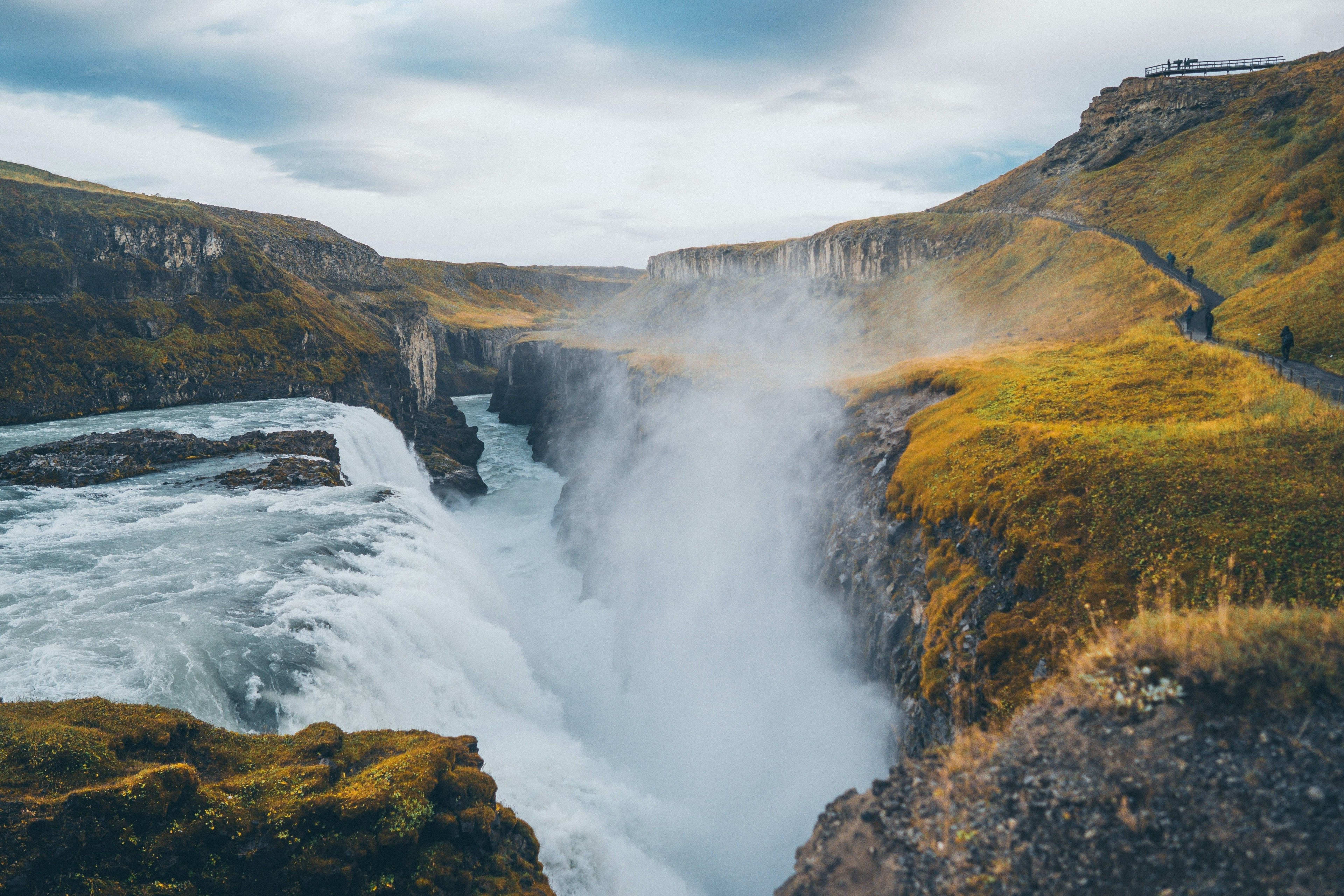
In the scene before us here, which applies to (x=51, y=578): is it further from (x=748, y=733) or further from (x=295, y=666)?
(x=748, y=733)

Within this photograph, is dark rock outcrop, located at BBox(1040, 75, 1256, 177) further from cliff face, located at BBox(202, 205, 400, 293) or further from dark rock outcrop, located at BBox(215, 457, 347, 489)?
cliff face, located at BBox(202, 205, 400, 293)

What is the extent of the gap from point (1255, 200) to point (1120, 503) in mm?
52531

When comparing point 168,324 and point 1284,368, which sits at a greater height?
point 168,324

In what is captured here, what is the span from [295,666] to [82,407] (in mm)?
55945

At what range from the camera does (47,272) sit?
63.2 m

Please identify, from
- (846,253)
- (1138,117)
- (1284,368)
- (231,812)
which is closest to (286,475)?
(231,812)

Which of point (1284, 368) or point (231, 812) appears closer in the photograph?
point (231, 812)

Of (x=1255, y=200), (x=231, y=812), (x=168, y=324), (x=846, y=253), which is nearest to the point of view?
(x=231, y=812)

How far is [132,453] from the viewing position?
4022 cm

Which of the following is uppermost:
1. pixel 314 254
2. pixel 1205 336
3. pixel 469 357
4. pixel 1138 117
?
pixel 1138 117

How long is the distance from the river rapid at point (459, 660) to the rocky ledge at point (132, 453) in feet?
5.17

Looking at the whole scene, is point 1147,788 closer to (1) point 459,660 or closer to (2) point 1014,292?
(1) point 459,660

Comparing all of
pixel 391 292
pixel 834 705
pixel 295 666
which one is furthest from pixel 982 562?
pixel 391 292

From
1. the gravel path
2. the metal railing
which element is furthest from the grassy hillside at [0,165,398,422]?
the gravel path
